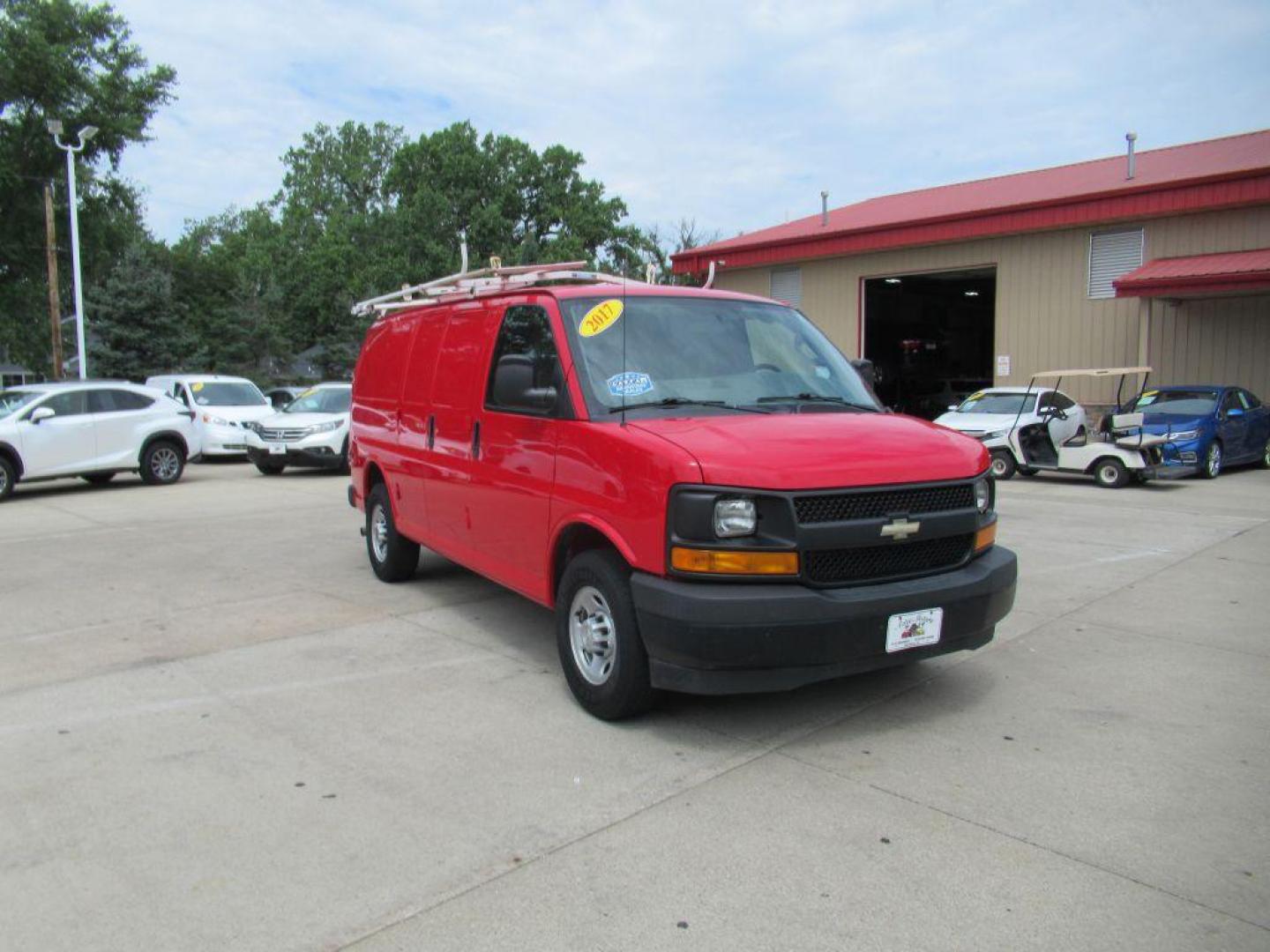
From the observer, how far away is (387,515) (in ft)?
24.7

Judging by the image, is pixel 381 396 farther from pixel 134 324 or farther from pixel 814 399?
pixel 134 324

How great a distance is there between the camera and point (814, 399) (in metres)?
5.13

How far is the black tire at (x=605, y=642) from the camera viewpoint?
4.30 meters

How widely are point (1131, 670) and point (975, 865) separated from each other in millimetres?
2654

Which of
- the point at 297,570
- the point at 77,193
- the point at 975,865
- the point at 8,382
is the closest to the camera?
the point at 975,865

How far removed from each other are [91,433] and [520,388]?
12038mm

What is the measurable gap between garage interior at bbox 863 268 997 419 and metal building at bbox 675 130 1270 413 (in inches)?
43.8

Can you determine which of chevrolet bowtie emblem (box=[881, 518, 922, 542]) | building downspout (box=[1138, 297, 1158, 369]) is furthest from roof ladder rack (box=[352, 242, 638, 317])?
building downspout (box=[1138, 297, 1158, 369])

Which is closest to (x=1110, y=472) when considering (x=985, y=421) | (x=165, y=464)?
(x=985, y=421)

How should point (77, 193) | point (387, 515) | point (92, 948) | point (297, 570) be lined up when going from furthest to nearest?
point (77, 193), point (297, 570), point (387, 515), point (92, 948)

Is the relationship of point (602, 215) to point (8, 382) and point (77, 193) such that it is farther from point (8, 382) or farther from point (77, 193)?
point (8, 382)

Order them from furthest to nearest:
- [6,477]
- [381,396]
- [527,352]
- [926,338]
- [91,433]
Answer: [926,338] → [91,433] → [6,477] → [381,396] → [527,352]

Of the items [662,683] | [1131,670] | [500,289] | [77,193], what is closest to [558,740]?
[662,683]

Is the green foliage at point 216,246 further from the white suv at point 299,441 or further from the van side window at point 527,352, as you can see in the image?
the van side window at point 527,352
